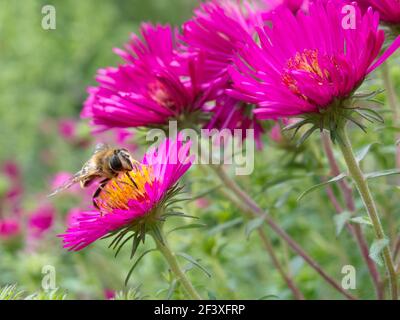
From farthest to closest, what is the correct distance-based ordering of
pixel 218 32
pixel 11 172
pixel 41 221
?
pixel 11 172
pixel 41 221
pixel 218 32

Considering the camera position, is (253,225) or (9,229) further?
(9,229)

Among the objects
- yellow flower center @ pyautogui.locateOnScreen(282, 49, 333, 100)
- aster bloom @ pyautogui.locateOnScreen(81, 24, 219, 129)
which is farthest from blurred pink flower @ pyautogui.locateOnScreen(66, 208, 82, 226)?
yellow flower center @ pyautogui.locateOnScreen(282, 49, 333, 100)

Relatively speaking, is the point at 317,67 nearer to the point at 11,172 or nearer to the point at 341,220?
the point at 341,220

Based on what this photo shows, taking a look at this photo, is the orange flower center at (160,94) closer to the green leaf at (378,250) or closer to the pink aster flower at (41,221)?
the green leaf at (378,250)

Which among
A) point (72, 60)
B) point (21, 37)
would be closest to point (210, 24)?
point (21, 37)

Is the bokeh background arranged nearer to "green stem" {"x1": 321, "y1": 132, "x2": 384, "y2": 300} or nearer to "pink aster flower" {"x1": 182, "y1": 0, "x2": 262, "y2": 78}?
"green stem" {"x1": 321, "y1": 132, "x2": 384, "y2": 300}

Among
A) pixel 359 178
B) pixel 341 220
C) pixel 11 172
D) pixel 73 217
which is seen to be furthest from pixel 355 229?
pixel 11 172

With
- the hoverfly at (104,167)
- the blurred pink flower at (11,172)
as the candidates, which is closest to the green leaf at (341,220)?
the hoverfly at (104,167)
